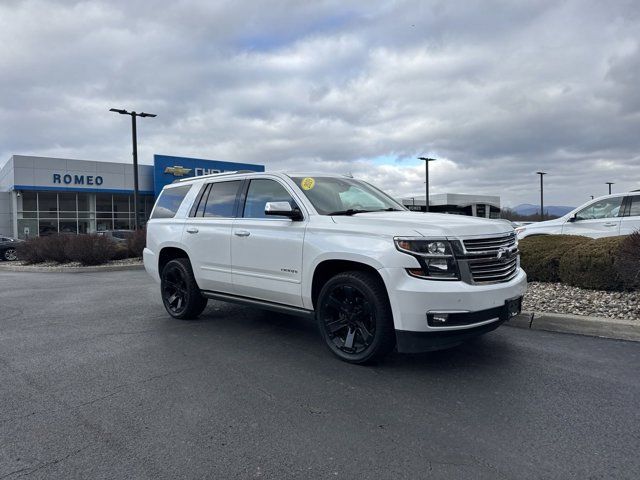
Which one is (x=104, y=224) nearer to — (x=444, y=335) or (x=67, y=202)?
(x=67, y=202)

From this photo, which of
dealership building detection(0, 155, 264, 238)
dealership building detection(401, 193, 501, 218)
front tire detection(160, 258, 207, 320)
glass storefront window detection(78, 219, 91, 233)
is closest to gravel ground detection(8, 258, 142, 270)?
front tire detection(160, 258, 207, 320)

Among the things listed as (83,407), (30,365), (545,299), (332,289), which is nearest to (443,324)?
(332,289)

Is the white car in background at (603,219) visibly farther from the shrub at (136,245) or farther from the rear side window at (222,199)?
the shrub at (136,245)

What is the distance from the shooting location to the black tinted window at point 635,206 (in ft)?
31.7

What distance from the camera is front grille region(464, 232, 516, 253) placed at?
4.31 metres

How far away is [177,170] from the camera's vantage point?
36969 mm

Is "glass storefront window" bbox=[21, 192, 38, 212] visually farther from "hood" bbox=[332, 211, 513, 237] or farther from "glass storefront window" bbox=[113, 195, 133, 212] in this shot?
"hood" bbox=[332, 211, 513, 237]

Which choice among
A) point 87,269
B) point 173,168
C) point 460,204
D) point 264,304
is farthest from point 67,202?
point 460,204

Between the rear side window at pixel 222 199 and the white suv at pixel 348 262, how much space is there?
0.02 meters

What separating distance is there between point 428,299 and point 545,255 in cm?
482

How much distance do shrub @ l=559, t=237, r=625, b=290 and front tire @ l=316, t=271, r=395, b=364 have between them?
13.8 feet

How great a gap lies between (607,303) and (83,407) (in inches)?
249

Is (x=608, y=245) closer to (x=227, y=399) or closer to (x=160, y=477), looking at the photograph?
(x=227, y=399)

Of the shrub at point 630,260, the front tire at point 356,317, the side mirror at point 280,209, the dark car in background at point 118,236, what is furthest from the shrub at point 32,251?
the shrub at point 630,260
